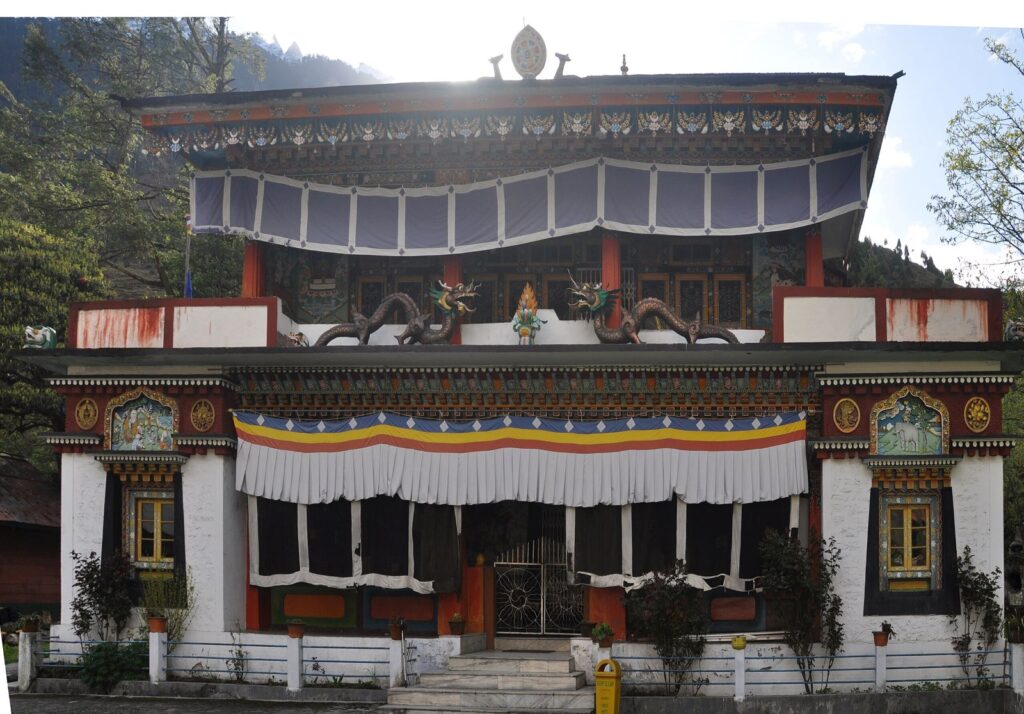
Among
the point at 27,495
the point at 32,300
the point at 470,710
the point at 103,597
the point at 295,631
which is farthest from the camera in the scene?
the point at 32,300

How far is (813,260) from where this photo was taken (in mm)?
20219

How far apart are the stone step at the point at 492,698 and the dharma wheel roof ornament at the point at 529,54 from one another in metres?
10.0

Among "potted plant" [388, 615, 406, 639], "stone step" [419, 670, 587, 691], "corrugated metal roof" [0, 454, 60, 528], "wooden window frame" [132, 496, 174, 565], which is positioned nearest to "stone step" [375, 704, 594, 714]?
"stone step" [419, 670, 587, 691]

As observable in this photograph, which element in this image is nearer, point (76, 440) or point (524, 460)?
point (524, 460)

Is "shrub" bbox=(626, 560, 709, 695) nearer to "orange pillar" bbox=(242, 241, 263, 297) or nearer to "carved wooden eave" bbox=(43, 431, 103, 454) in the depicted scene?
"orange pillar" bbox=(242, 241, 263, 297)

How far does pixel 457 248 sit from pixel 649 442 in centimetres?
476

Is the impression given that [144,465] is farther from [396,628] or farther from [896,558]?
[896,558]

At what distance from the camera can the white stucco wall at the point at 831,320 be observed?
1833 centimetres

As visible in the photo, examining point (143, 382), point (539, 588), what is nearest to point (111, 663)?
point (143, 382)

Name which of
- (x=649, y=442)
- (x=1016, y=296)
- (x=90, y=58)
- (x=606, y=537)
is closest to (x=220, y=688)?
(x=606, y=537)

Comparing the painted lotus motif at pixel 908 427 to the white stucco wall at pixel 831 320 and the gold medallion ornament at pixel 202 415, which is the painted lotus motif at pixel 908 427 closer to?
the white stucco wall at pixel 831 320

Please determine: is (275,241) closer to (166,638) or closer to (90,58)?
(166,638)

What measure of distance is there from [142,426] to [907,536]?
39.6ft

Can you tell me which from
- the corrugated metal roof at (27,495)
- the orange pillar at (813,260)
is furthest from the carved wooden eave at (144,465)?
the orange pillar at (813,260)
